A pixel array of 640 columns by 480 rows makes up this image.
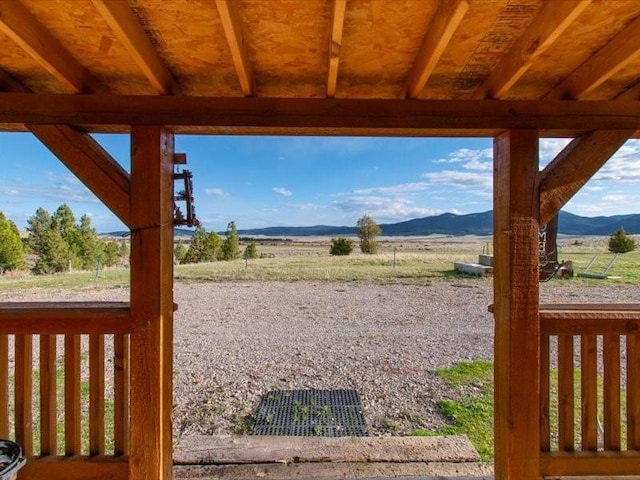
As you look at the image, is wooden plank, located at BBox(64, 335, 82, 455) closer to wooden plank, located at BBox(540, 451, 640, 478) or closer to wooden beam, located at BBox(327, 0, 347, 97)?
wooden beam, located at BBox(327, 0, 347, 97)

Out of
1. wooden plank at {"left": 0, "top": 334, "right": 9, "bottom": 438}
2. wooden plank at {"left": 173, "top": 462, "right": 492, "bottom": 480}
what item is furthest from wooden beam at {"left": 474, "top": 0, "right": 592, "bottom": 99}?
wooden plank at {"left": 0, "top": 334, "right": 9, "bottom": 438}

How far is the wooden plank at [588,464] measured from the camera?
167 centimetres

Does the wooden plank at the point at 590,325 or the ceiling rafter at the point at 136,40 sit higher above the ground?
the ceiling rafter at the point at 136,40

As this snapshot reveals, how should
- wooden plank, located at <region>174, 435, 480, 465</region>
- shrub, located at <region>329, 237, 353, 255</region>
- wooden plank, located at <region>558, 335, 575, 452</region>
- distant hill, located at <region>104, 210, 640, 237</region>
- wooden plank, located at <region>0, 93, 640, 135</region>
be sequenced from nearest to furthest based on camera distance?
1. wooden plank, located at <region>0, 93, 640, 135</region>
2. wooden plank, located at <region>558, 335, 575, 452</region>
3. wooden plank, located at <region>174, 435, 480, 465</region>
4. shrub, located at <region>329, 237, 353, 255</region>
5. distant hill, located at <region>104, 210, 640, 237</region>

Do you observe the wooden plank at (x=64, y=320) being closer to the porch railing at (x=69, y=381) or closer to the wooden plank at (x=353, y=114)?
the porch railing at (x=69, y=381)

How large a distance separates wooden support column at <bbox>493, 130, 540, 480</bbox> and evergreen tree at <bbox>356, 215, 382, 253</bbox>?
19.5m

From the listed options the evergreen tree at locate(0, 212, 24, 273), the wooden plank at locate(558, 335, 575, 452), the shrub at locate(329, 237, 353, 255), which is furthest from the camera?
the shrub at locate(329, 237, 353, 255)

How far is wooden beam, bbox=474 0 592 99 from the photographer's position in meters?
1.01

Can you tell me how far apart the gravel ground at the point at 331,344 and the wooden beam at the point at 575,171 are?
5.87 ft

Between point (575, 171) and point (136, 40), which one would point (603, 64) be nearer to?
point (575, 171)

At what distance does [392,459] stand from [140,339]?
144 centimetres

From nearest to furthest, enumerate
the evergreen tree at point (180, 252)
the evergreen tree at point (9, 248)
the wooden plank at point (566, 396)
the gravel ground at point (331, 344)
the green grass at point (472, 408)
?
the wooden plank at point (566, 396)
the green grass at point (472, 408)
the gravel ground at point (331, 344)
the evergreen tree at point (9, 248)
the evergreen tree at point (180, 252)

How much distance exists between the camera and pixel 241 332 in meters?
5.20

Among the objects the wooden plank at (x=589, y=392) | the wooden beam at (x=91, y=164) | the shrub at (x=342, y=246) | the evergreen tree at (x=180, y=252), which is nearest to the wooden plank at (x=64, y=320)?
the wooden beam at (x=91, y=164)
